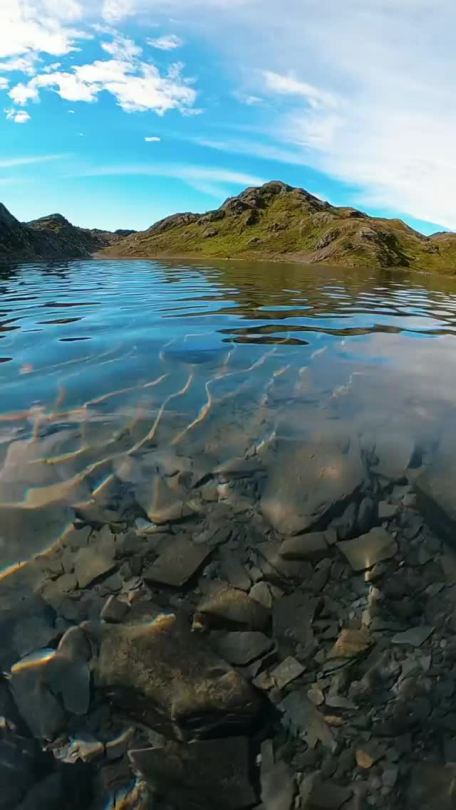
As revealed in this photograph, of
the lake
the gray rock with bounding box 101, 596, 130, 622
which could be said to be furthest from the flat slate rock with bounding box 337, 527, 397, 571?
the gray rock with bounding box 101, 596, 130, 622

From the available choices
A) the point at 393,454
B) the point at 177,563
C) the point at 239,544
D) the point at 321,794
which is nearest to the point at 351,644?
the point at 321,794

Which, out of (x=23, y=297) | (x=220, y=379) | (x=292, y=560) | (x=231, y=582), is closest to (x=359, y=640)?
(x=292, y=560)

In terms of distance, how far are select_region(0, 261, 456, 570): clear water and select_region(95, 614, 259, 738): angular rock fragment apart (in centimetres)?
97

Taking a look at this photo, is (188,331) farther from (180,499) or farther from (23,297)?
(23,297)

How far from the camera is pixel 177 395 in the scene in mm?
5453

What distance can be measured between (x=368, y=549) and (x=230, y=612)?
1.08m

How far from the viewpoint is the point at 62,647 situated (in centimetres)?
296

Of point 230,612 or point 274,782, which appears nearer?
point 274,782

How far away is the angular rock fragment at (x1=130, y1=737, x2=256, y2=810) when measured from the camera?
2.57 m

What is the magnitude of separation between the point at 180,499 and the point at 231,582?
0.78 m

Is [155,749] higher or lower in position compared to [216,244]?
lower

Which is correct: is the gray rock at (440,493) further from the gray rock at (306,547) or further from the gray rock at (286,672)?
the gray rock at (286,672)

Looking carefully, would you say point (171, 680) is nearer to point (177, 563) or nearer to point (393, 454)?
point (177, 563)

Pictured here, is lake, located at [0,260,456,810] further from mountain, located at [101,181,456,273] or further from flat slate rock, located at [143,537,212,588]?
mountain, located at [101,181,456,273]
